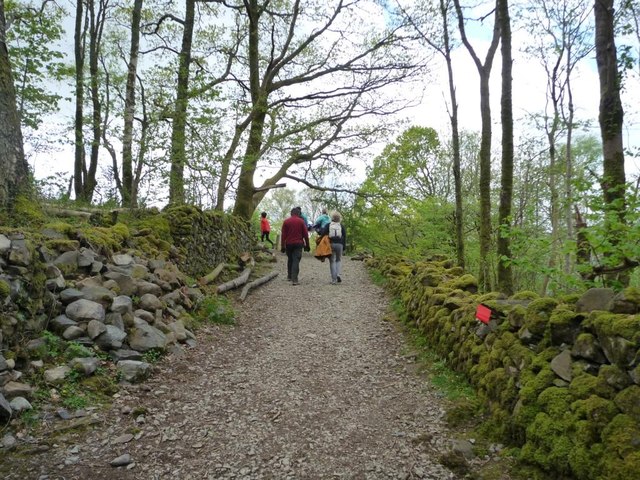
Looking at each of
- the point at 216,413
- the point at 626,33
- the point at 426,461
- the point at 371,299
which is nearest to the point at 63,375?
the point at 216,413

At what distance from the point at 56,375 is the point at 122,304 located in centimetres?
128

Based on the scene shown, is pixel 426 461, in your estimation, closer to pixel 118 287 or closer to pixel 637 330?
pixel 637 330

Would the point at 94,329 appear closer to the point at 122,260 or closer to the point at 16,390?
the point at 16,390

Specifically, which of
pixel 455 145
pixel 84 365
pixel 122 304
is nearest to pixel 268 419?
pixel 84 365

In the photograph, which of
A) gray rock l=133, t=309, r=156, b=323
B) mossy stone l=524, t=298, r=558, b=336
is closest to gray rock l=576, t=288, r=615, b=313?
mossy stone l=524, t=298, r=558, b=336

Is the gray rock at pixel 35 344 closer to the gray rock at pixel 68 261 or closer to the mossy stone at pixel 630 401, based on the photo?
the gray rock at pixel 68 261

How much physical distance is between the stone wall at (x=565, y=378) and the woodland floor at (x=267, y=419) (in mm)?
613

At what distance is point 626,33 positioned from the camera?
5.63 metres

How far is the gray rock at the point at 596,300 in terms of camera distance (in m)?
3.05

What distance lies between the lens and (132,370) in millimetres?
4191

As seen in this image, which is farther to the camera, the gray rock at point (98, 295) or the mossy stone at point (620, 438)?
the gray rock at point (98, 295)

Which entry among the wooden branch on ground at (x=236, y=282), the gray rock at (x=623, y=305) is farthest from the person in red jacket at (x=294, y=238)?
the gray rock at (x=623, y=305)

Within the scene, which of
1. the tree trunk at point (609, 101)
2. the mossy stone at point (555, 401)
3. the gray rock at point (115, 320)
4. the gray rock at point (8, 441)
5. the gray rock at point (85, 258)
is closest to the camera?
the mossy stone at point (555, 401)

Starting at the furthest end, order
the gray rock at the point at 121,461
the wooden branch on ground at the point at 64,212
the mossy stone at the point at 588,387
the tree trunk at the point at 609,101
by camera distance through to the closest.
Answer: the wooden branch on ground at the point at 64,212 → the tree trunk at the point at 609,101 → the gray rock at the point at 121,461 → the mossy stone at the point at 588,387
